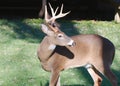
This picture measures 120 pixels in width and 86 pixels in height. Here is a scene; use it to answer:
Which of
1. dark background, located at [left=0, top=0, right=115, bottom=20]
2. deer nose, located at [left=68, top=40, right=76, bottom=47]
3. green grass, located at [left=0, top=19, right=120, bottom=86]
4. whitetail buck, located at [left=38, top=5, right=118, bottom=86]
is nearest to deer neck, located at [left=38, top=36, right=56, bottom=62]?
whitetail buck, located at [left=38, top=5, right=118, bottom=86]

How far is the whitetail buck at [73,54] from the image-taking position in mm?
6465

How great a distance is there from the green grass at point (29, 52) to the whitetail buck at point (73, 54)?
0.97 m

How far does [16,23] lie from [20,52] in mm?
2440

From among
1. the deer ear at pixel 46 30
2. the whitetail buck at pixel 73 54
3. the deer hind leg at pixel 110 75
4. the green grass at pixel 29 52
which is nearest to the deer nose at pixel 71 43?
the whitetail buck at pixel 73 54

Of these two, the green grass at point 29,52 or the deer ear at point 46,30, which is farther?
the green grass at point 29,52

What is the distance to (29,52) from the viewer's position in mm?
9594

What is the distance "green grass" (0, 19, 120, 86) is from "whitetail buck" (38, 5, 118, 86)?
3.17 ft

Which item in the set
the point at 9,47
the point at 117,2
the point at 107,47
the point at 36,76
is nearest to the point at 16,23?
the point at 9,47

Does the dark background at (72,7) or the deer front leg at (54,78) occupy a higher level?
the deer front leg at (54,78)

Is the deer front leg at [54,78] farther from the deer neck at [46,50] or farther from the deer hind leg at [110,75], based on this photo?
the deer hind leg at [110,75]

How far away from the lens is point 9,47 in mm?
9906

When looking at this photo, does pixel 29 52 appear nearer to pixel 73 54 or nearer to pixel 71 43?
pixel 73 54

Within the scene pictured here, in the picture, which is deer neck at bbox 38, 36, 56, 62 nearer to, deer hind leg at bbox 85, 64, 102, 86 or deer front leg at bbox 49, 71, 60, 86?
deer front leg at bbox 49, 71, 60, 86

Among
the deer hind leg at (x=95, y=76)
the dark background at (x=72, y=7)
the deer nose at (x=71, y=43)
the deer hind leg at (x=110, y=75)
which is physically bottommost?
the dark background at (x=72, y=7)
